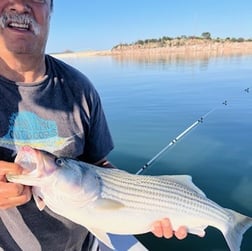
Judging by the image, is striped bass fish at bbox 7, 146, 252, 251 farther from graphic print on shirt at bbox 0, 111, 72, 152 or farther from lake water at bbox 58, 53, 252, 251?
lake water at bbox 58, 53, 252, 251

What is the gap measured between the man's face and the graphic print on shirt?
426 millimetres

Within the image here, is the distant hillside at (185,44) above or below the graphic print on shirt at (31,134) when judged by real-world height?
below

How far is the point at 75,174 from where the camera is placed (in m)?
2.16

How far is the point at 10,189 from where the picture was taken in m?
1.85

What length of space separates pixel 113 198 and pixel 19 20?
128 cm

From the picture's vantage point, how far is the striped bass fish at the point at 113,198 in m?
Result: 2.03

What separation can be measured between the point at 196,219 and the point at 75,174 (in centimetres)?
90

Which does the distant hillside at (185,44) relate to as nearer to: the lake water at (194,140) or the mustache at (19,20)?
the lake water at (194,140)

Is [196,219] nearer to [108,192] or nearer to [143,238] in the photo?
[108,192]

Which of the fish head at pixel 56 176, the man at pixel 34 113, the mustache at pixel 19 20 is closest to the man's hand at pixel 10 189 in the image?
the fish head at pixel 56 176

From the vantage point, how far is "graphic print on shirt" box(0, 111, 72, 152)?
2342mm

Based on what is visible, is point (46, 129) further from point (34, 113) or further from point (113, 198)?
point (113, 198)

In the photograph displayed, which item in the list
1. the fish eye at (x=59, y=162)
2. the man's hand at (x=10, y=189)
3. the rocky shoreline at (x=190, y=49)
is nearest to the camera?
the man's hand at (x=10, y=189)

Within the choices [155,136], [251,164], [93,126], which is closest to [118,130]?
[155,136]
